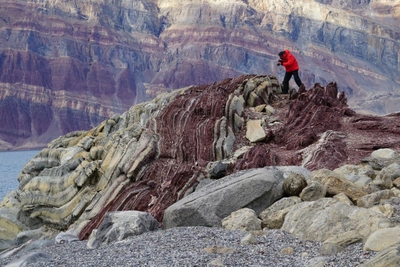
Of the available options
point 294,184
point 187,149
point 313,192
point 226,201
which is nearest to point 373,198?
point 313,192

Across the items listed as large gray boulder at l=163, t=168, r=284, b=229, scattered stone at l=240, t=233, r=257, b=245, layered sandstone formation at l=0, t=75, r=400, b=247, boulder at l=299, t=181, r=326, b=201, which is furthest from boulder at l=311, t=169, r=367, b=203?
layered sandstone formation at l=0, t=75, r=400, b=247

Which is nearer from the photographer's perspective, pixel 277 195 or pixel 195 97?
pixel 277 195

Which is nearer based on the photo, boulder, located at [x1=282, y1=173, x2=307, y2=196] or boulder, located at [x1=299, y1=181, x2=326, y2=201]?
boulder, located at [x1=299, y1=181, x2=326, y2=201]

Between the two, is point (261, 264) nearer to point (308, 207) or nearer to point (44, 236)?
point (308, 207)

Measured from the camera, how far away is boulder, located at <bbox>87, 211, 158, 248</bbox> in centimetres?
1525

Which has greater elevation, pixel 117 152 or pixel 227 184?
pixel 227 184

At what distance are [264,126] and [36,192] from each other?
374 inches

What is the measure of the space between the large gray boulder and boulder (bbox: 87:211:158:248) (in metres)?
0.56

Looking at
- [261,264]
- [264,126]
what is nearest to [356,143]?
[264,126]

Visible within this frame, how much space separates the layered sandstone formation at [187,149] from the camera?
2038 cm

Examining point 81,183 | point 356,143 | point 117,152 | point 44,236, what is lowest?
point 44,236

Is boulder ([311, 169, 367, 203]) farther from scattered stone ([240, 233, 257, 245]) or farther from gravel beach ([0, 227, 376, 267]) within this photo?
scattered stone ([240, 233, 257, 245])

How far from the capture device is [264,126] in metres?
23.5

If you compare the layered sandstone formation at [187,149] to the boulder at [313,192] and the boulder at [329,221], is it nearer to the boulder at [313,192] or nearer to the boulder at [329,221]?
the boulder at [313,192]
